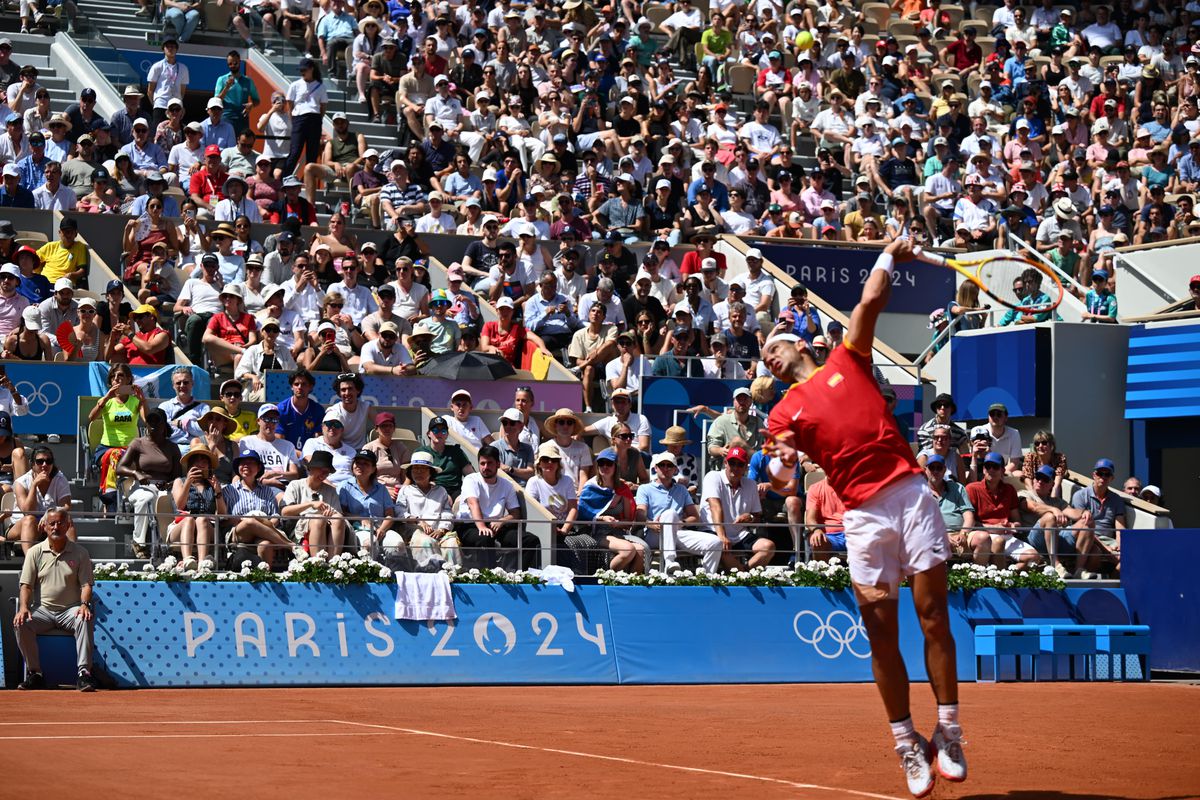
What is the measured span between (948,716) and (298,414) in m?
11.9

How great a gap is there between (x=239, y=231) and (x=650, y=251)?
5.93 m

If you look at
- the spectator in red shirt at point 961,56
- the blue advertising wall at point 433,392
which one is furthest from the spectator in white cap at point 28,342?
the spectator in red shirt at point 961,56

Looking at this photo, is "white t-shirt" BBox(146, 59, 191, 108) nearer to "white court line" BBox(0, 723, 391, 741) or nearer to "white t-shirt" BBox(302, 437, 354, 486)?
"white t-shirt" BBox(302, 437, 354, 486)

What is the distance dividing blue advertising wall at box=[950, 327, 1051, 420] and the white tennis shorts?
15.4 m

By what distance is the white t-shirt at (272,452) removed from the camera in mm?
18125

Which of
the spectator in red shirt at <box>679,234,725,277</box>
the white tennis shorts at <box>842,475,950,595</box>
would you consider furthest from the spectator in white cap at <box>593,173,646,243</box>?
the white tennis shorts at <box>842,475,950,595</box>

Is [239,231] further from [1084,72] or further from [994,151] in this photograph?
[1084,72]

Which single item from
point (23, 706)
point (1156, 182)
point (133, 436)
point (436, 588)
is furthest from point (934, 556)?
point (1156, 182)

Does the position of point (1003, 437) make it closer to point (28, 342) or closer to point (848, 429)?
point (28, 342)

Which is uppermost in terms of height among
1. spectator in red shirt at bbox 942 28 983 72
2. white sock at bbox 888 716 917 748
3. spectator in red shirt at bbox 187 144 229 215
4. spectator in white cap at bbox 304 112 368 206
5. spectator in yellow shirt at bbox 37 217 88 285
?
spectator in red shirt at bbox 942 28 983 72

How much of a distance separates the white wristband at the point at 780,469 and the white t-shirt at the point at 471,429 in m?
10.5

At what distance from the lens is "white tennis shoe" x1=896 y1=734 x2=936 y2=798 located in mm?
7941

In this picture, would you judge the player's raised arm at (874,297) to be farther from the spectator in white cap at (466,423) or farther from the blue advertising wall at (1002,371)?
the blue advertising wall at (1002,371)

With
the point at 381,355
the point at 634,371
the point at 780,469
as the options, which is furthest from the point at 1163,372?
the point at 780,469
